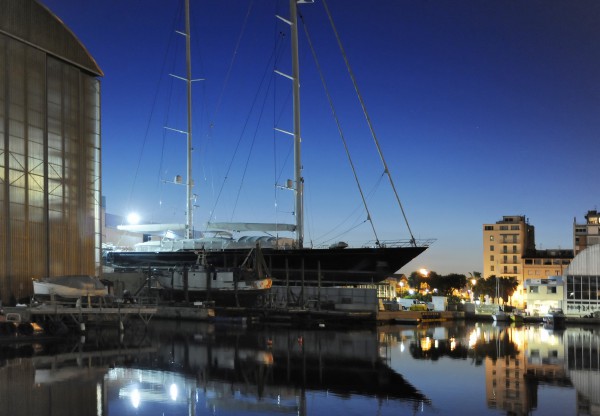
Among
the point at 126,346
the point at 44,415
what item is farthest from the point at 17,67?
the point at 44,415

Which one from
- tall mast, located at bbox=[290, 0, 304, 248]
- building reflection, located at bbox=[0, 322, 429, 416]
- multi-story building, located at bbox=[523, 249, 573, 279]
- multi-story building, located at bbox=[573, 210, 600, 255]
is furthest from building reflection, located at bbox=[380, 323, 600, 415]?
multi-story building, located at bbox=[523, 249, 573, 279]

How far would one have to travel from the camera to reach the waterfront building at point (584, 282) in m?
76.8

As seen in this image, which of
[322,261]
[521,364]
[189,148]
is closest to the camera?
[521,364]

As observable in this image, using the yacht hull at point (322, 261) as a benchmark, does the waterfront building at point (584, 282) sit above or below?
below

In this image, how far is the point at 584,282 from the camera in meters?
77.6

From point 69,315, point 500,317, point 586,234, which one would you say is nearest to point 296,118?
point 69,315

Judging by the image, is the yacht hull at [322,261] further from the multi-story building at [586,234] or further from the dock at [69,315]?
the multi-story building at [586,234]

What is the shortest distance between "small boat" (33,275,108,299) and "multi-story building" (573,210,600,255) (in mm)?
101040

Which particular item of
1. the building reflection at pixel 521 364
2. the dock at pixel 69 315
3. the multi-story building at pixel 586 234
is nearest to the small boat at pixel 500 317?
the building reflection at pixel 521 364

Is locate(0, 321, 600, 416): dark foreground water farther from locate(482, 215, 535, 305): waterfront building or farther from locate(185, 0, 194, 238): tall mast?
locate(482, 215, 535, 305): waterfront building

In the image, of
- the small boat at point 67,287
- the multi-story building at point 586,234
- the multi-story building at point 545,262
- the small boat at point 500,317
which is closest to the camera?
the small boat at point 67,287

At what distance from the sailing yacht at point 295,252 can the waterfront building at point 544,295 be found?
35978 millimetres

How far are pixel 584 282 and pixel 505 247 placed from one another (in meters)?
54.9

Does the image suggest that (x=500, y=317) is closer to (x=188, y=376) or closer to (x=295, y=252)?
(x=295, y=252)
